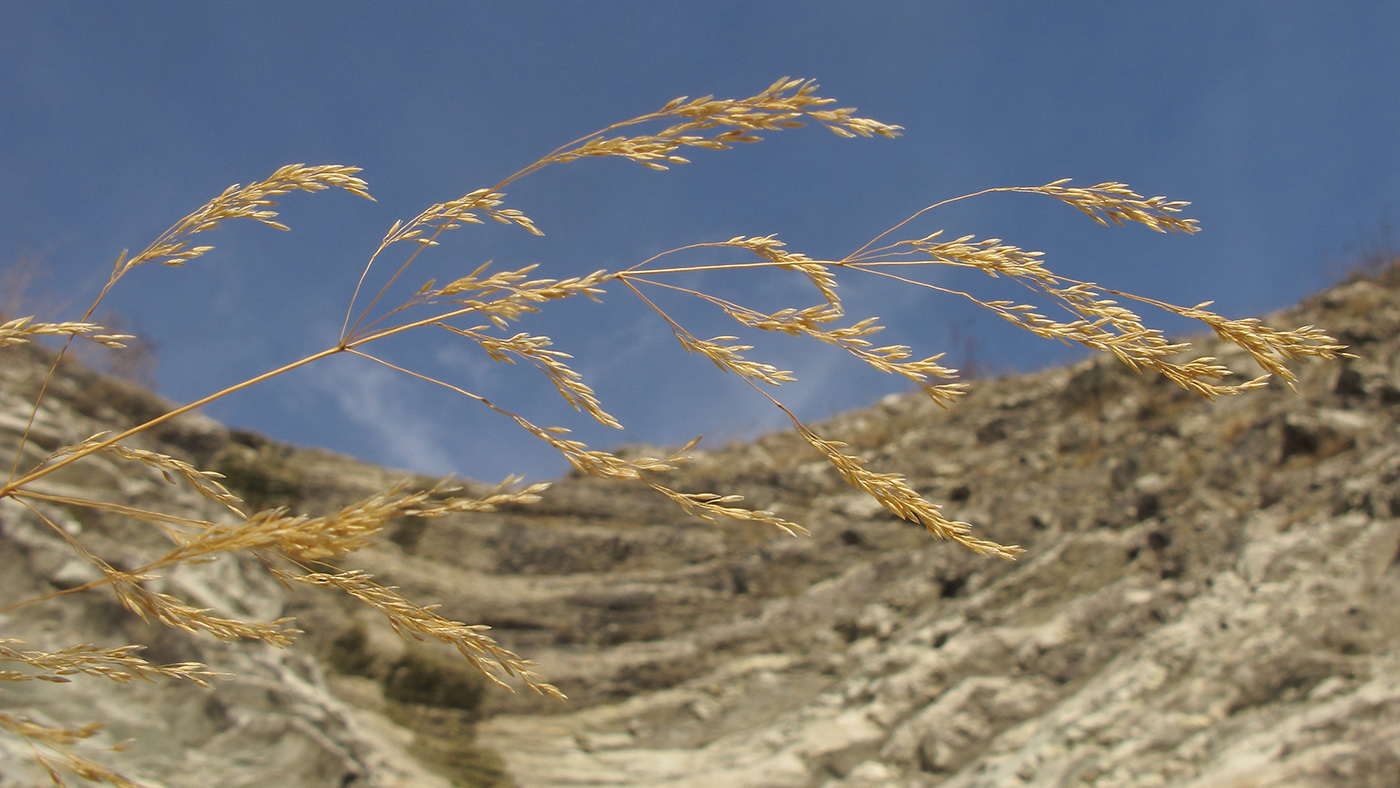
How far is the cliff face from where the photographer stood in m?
5.61

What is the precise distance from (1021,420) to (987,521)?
3.17 m

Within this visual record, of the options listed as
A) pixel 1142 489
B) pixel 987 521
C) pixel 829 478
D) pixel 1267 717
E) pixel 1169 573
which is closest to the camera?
pixel 1267 717

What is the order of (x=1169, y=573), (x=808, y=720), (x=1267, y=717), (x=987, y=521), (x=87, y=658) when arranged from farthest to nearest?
(x=987, y=521), (x=808, y=720), (x=1169, y=573), (x=1267, y=717), (x=87, y=658)

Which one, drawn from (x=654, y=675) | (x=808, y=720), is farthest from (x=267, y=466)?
(x=808, y=720)

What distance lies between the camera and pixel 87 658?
151 cm

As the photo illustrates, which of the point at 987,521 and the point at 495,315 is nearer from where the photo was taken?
the point at 495,315

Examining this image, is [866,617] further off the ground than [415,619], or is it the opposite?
[866,617]

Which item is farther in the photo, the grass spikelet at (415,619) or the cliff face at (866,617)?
the cliff face at (866,617)

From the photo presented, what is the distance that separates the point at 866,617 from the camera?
877 centimetres

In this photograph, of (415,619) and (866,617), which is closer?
(415,619)

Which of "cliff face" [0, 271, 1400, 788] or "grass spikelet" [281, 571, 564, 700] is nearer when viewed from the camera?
"grass spikelet" [281, 571, 564, 700]

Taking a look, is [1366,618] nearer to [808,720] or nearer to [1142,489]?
[1142,489]

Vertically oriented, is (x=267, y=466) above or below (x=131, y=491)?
above

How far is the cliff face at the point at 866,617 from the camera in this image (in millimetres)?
5613
